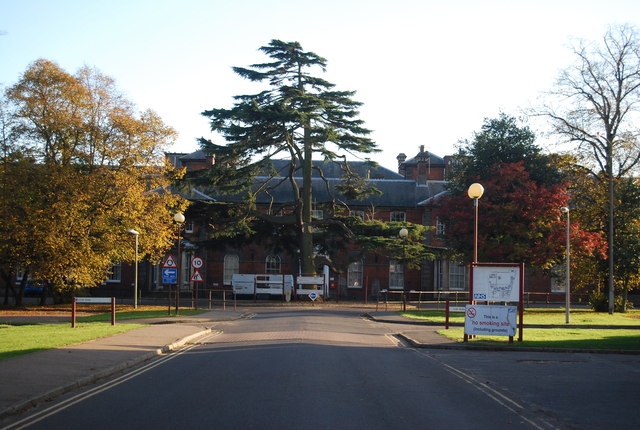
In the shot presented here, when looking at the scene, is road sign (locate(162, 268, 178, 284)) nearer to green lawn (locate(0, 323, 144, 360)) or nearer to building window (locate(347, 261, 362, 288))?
green lawn (locate(0, 323, 144, 360))

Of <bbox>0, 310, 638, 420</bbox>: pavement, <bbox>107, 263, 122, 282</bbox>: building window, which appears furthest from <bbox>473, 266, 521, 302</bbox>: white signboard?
<bbox>107, 263, 122, 282</bbox>: building window

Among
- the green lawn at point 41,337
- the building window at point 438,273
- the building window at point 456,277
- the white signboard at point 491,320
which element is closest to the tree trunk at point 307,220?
the building window at point 438,273

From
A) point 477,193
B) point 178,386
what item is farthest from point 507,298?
point 178,386

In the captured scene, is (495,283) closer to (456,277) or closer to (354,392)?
(354,392)

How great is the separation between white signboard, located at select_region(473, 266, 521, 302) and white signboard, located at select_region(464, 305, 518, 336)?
0.29 meters

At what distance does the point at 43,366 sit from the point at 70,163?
1059 inches

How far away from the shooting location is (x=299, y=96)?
3928 centimetres

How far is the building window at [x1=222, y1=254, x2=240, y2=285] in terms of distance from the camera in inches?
2211

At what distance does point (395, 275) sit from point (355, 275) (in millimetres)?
3414

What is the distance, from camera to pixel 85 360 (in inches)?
532

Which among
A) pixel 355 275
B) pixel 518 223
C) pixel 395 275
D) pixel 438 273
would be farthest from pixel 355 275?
pixel 518 223

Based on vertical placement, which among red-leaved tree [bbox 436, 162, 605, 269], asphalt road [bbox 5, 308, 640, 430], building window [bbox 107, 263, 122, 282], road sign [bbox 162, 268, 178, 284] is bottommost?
building window [bbox 107, 263, 122, 282]

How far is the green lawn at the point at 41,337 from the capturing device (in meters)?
15.0

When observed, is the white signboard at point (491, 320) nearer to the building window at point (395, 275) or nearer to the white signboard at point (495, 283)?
the white signboard at point (495, 283)
